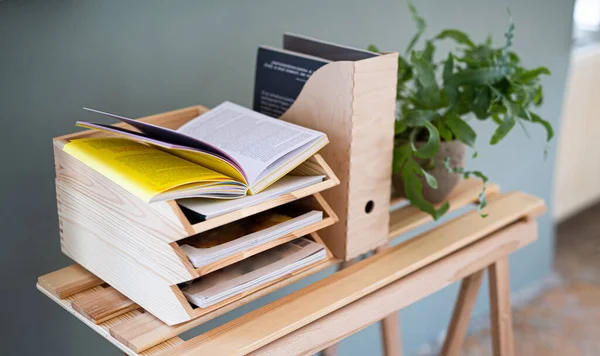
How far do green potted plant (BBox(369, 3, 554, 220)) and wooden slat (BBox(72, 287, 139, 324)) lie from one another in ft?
1.68

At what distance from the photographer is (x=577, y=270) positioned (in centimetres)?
258

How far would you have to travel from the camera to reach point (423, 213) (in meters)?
1.33

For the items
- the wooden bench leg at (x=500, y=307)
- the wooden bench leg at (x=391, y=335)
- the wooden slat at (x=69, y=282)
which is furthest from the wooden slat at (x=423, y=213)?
the wooden slat at (x=69, y=282)

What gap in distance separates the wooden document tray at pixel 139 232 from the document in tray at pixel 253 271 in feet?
0.05

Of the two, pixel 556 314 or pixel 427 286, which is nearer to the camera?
pixel 427 286

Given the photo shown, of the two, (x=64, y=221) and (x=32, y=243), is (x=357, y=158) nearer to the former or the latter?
(x=64, y=221)

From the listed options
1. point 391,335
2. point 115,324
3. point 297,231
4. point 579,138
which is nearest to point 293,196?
point 297,231

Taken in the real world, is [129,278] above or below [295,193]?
below

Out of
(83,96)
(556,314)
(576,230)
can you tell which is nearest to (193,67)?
(83,96)

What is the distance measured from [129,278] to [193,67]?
56cm

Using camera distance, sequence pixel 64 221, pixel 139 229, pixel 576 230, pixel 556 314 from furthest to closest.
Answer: pixel 576 230
pixel 556 314
pixel 64 221
pixel 139 229

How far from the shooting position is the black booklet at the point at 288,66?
108 cm

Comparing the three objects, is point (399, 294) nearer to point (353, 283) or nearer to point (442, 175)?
point (353, 283)

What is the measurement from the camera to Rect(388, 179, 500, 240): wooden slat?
127 centimetres
